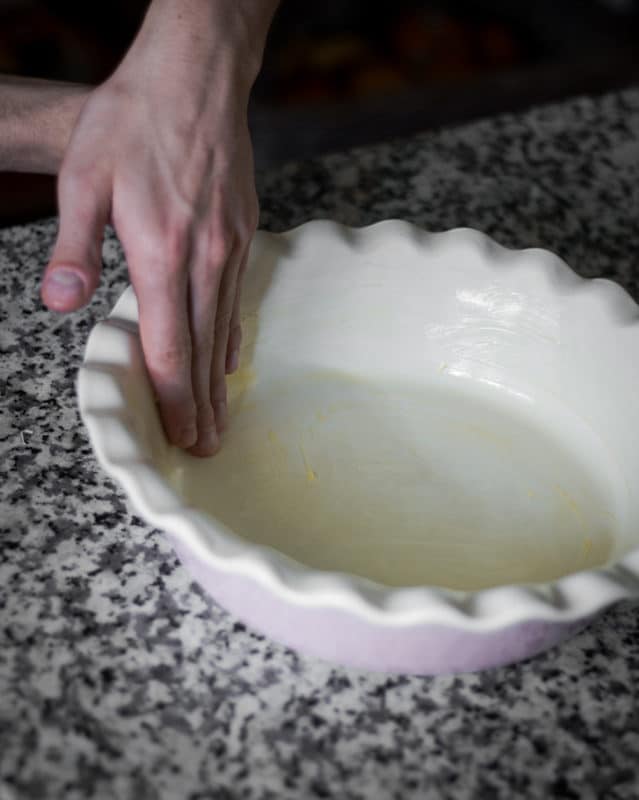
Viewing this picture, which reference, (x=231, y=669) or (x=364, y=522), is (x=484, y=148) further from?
(x=231, y=669)

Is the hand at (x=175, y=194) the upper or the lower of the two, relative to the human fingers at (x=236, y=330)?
upper

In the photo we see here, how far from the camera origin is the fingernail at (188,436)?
0.85 meters

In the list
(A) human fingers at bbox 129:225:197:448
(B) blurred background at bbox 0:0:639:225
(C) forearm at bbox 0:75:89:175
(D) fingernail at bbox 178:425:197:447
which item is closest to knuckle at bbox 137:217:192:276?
(A) human fingers at bbox 129:225:197:448

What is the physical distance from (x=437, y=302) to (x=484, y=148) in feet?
1.37

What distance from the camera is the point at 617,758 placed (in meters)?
0.72

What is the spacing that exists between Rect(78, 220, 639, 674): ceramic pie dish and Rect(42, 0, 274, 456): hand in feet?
0.12

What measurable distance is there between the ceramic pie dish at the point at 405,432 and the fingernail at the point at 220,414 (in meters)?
0.02

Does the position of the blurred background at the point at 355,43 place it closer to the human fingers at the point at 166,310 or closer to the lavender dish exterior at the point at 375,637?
the human fingers at the point at 166,310

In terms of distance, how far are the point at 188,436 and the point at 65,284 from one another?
171mm

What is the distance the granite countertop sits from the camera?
0.69 metres

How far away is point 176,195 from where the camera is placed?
80 cm

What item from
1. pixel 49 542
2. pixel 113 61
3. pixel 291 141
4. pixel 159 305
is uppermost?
pixel 159 305

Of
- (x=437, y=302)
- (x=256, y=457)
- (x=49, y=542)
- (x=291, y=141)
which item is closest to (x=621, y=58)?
(x=291, y=141)

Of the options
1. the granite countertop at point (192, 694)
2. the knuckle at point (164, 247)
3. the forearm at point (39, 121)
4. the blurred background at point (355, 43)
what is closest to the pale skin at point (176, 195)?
the knuckle at point (164, 247)
